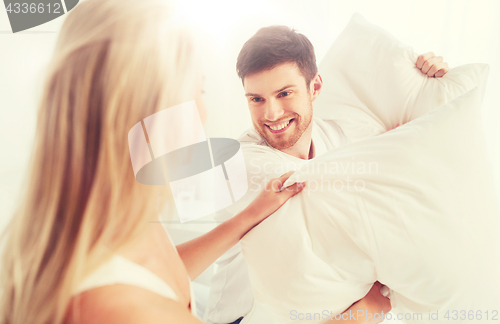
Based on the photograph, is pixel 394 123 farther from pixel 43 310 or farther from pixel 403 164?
pixel 43 310

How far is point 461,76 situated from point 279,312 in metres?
0.59

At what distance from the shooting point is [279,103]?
515mm

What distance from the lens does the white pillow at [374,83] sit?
24.7 inches

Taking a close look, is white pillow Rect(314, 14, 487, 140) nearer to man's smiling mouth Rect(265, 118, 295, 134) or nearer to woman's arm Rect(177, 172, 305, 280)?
man's smiling mouth Rect(265, 118, 295, 134)

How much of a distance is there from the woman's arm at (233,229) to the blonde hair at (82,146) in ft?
0.62

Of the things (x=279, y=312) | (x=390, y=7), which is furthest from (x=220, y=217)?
(x=390, y=7)

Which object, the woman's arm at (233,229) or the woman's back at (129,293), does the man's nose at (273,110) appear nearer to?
the woman's arm at (233,229)

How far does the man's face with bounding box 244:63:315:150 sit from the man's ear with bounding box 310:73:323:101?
1.4 inches

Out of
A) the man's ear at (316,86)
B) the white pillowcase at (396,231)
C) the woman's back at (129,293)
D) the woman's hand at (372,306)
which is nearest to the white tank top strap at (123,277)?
the woman's back at (129,293)

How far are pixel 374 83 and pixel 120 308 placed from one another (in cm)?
63

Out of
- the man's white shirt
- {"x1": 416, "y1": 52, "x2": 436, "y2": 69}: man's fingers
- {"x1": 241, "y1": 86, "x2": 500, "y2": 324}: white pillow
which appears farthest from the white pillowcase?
{"x1": 416, "y1": 52, "x2": 436, "y2": 69}: man's fingers

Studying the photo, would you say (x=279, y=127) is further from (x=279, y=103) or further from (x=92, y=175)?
(x=92, y=175)

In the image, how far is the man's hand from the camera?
2.09 feet

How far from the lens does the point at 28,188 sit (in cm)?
36
